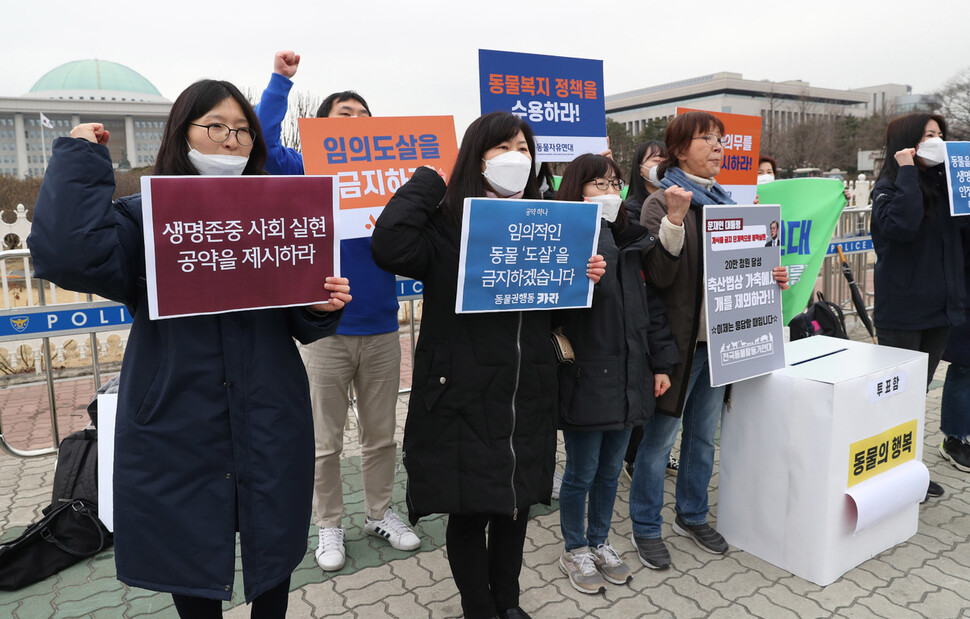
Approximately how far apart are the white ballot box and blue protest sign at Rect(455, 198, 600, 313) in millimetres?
1259

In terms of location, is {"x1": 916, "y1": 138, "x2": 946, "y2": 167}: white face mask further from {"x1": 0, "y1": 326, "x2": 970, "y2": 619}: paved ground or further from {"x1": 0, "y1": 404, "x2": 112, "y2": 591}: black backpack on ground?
{"x1": 0, "y1": 404, "x2": 112, "y2": 591}: black backpack on ground

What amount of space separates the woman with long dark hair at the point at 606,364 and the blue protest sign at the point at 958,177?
2.14 metres

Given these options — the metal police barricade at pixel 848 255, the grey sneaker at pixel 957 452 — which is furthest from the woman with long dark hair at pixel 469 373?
the metal police barricade at pixel 848 255

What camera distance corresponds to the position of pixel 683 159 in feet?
10.5

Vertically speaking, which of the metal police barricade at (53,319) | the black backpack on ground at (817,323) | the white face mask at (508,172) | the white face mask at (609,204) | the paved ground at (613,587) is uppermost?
the white face mask at (508,172)

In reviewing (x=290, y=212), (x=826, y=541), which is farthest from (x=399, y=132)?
(x=826, y=541)

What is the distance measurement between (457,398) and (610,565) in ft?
4.47

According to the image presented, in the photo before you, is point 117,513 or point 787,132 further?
point 787,132

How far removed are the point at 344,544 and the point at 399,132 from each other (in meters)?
2.19

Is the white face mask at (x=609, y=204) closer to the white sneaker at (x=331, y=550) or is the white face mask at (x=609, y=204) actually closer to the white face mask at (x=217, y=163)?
the white face mask at (x=217, y=163)

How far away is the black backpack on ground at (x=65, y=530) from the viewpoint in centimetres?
322

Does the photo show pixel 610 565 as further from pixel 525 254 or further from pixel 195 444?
pixel 195 444

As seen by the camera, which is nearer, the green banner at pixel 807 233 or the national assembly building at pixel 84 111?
the green banner at pixel 807 233

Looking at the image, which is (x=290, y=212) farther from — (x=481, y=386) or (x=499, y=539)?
(x=499, y=539)
